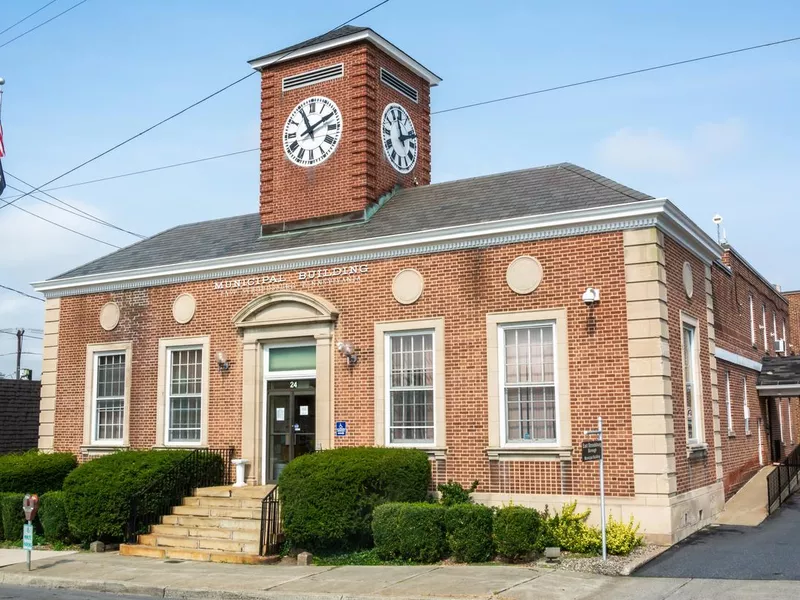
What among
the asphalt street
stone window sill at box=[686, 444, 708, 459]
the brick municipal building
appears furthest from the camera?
stone window sill at box=[686, 444, 708, 459]

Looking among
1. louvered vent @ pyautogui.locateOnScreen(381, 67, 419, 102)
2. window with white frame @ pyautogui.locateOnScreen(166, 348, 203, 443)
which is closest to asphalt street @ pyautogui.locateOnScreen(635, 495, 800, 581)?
window with white frame @ pyautogui.locateOnScreen(166, 348, 203, 443)

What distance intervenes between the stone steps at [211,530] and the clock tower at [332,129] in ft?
21.7

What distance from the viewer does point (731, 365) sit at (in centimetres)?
2098

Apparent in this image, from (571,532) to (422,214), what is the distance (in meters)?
7.47

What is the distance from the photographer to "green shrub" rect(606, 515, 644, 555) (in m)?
13.8

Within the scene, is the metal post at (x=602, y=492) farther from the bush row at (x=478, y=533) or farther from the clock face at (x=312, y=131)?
the clock face at (x=312, y=131)

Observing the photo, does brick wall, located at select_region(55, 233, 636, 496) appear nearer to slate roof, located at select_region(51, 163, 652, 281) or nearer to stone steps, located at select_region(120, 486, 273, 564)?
slate roof, located at select_region(51, 163, 652, 281)

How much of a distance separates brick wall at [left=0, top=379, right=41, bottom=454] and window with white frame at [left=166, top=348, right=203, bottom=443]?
7.82 meters

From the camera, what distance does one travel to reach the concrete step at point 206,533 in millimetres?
15875

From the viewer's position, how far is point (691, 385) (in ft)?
55.9

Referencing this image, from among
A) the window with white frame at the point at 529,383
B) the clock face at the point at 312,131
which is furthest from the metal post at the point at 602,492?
the clock face at the point at 312,131

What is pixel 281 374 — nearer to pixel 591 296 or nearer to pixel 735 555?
pixel 591 296

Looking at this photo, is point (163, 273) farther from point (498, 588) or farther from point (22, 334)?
point (22, 334)

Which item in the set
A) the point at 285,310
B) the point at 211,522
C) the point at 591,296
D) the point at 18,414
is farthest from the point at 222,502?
the point at 18,414
